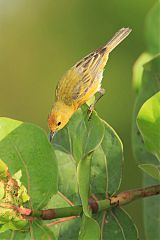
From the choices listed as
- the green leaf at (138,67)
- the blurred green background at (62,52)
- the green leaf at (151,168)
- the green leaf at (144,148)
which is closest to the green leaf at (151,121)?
the green leaf at (151,168)

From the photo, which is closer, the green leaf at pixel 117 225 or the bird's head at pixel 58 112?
the green leaf at pixel 117 225

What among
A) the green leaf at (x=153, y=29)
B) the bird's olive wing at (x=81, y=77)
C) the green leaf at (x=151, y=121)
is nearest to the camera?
the green leaf at (x=151, y=121)

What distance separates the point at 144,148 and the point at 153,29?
0.83 feet

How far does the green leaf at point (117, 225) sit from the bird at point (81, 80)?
89 centimetres

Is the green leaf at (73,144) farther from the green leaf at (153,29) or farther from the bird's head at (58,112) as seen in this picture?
the bird's head at (58,112)

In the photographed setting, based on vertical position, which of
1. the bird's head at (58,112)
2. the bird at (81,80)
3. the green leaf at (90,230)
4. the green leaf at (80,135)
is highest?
the bird at (81,80)

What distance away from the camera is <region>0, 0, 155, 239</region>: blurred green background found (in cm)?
201

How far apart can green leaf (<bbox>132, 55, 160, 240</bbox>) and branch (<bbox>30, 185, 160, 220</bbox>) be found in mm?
161

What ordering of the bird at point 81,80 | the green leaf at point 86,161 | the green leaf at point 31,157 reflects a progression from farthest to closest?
1. the bird at point 81,80
2. the green leaf at point 31,157
3. the green leaf at point 86,161

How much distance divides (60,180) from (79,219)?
96 millimetres

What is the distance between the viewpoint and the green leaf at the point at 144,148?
128 cm

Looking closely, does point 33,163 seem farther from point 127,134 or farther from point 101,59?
point 101,59

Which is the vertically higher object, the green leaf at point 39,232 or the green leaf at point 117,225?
the green leaf at point 39,232

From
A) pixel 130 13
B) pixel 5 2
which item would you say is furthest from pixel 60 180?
pixel 5 2
